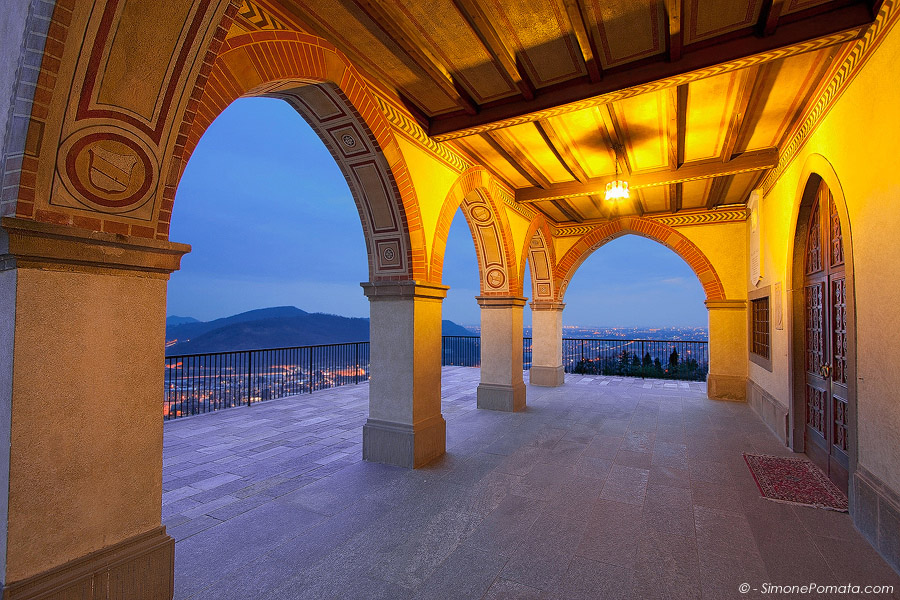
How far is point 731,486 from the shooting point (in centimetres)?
378

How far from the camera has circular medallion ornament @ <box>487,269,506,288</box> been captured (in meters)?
6.95

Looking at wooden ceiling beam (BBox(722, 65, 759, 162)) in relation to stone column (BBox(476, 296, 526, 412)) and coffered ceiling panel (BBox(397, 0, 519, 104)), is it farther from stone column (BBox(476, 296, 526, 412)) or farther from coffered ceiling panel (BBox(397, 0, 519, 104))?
stone column (BBox(476, 296, 526, 412))

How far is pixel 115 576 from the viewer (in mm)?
1946

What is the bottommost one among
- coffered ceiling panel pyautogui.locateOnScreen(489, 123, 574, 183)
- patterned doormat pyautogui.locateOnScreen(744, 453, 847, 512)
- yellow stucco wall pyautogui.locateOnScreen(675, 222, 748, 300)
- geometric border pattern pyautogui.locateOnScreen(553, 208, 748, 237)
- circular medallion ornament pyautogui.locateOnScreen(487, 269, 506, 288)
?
patterned doormat pyautogui.locateOnScreen(744, 453, 847, 512)

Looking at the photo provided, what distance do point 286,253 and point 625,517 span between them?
103m

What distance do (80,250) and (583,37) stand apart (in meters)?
3.43

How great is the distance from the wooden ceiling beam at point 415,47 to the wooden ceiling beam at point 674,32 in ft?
5.61

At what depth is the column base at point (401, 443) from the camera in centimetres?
423

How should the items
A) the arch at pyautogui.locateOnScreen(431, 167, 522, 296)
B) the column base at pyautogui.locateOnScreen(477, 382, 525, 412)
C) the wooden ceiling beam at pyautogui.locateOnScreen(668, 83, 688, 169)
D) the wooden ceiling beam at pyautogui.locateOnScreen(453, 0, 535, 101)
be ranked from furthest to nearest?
the column base at pyautogui.locateOnScreen(477, 382, 525, 412) → the arch at pyautogui.locateOnScreen(431, 167, 522, 296) → the wooden ceiling beam at pyautogui.locateOnScreen(668, 83, 688, 169) → the wooden ceiling beam at pyautogui.locateOnScreen(453, 0, 535, 101)

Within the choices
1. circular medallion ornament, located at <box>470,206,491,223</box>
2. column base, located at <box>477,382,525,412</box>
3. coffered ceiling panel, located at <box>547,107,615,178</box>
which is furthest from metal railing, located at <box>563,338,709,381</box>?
coffered ceiling panel, located at <box>547,107,615,178</box>

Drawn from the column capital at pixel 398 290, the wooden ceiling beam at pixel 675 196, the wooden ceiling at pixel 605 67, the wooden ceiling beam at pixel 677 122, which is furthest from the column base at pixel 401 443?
the wooden ceiling beam at pixel 675 196

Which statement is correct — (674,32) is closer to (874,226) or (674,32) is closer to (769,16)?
(769,16)

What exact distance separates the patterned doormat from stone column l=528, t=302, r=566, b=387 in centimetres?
465

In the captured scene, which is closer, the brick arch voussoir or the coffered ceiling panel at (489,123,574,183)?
the brick arch voussoir
